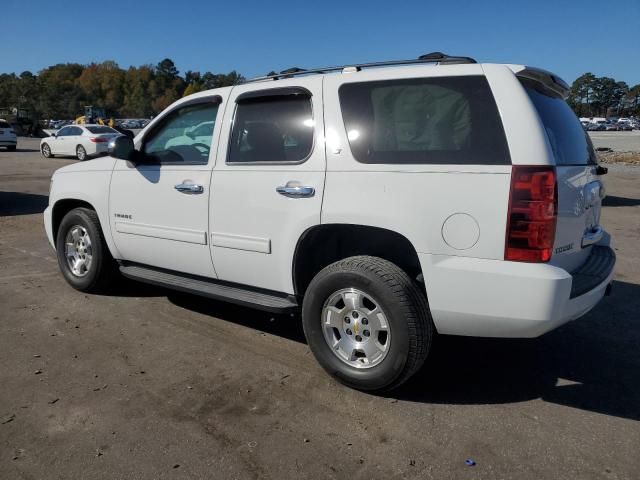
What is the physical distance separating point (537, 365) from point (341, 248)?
1.61 m

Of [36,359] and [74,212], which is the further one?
[74,212]

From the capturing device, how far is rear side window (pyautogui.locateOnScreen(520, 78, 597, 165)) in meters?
3.10

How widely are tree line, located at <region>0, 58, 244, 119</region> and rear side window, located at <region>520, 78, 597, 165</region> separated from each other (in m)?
103

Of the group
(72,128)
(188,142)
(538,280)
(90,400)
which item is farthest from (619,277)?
(72,128)

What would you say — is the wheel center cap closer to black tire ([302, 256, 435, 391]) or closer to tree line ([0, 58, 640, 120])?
black tire ([302, 256, 435, 391])

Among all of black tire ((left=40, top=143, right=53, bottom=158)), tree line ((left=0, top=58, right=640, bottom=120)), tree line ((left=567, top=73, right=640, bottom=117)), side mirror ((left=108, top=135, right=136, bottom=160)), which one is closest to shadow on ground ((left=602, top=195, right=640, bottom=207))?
side mirror ((left=108, top=135, right=136, bottom=160))

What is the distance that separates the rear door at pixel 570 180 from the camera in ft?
9.82

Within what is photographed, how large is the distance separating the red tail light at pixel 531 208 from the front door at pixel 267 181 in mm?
1171

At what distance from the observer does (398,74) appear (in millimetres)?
3352

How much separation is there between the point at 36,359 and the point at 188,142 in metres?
1.95

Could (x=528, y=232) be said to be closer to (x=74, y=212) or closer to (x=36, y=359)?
(x=36, y=359)

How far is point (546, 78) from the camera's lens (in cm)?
331

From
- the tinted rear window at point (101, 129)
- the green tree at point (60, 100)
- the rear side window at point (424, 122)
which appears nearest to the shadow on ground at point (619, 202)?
the rear side window at point (424, 122)

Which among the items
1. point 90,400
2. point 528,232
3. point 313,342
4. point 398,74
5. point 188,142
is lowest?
point 90,400
